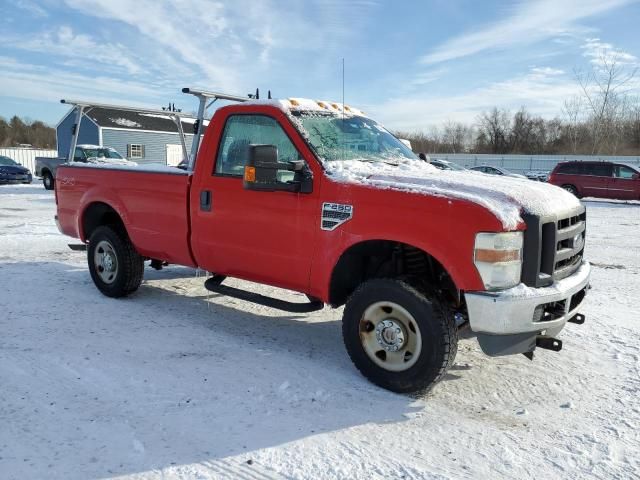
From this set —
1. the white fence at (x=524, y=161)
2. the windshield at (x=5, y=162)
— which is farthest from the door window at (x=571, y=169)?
the windshield at (x=5, y=162)

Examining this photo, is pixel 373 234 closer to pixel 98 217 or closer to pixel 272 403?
pixel 272 403

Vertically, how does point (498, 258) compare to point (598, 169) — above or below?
below

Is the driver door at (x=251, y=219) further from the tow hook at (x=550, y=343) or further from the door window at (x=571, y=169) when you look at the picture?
the door window at (x=571, y=169)

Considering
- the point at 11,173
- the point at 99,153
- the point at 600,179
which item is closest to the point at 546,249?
the point at 600,179

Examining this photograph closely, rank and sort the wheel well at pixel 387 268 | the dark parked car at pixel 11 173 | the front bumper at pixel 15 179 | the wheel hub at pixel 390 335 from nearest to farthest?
the wheel hub at pixel 390 335
the wheel well at pixel 387 268
the dark parked car at pixel 11 173
the front bumper at pixel 15 179

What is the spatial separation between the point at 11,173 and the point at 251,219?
951 inches

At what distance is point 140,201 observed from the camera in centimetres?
555

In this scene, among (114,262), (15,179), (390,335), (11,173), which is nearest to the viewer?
(390,335)

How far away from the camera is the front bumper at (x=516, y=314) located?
3.37 metres

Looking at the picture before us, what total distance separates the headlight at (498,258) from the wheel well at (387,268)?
1.40 feet

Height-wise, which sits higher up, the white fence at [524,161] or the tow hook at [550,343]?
the white fence at [524,161]

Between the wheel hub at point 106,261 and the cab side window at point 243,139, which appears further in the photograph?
the wheel hub at point 106,261

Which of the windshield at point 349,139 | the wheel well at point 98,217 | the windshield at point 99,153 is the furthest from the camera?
the windshield at point 99,153

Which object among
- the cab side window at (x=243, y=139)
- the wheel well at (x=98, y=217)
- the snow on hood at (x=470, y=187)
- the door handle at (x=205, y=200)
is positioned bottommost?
the wheel well at (x=98, y=217)
